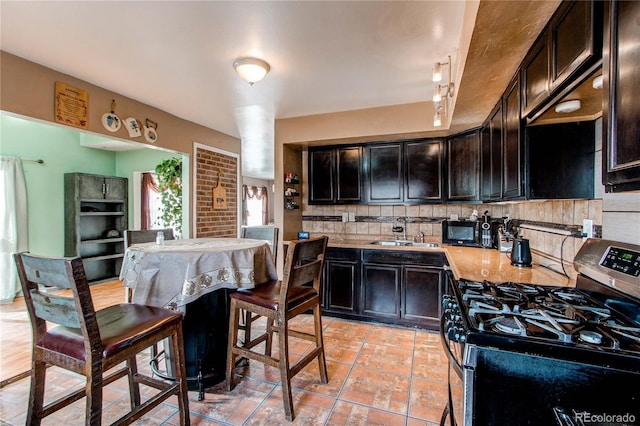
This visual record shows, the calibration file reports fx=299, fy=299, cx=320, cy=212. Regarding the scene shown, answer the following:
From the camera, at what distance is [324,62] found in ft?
7.66

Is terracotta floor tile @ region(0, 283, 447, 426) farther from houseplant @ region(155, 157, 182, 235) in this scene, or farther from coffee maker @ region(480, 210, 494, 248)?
houseplant @ region(155, 157, 182, 235)

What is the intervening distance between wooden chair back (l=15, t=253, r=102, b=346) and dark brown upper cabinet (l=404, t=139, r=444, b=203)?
2.99 m

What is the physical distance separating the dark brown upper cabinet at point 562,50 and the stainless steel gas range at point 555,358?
72 centimetres

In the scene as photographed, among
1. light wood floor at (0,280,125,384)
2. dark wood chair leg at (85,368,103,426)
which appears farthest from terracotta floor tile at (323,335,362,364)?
light wood floor at (0,280,125,384)

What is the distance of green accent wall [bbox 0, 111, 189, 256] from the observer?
417 centimetres

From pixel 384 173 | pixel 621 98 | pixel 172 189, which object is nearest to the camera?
pixel 621 98

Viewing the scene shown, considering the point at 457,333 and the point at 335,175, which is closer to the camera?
the point at 457,333

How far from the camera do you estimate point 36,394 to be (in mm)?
1396

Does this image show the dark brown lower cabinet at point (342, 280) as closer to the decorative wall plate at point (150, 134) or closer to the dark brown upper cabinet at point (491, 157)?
the dark brown upper cabinet at point (491, 157)

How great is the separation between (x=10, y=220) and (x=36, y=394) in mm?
3931

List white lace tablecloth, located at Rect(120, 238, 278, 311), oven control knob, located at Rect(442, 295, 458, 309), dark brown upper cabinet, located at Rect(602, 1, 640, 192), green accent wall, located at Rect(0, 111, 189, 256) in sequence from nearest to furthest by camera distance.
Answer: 1. dark brown upper cabinet, located at Rect(602, 1, 640, 192)
2. oven control knob, located at Rect(442, 295, 458, 309)
3. white lace tablecloth, located at Rect(120, 238, 278, 311)
4. green accent wall, located at Rect(0, 111, 189, 256)

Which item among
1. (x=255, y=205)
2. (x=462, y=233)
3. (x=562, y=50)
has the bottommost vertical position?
(x=462, y=233)

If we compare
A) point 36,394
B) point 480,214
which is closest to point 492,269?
point 480,214

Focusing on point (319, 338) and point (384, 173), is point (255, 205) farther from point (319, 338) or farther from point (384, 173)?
point (319, 338)
